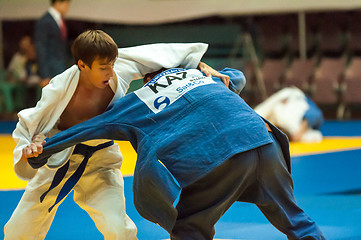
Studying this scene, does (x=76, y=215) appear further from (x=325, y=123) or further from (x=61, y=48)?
(x=325, y=123)

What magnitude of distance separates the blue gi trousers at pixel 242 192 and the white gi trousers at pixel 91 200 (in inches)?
18.4

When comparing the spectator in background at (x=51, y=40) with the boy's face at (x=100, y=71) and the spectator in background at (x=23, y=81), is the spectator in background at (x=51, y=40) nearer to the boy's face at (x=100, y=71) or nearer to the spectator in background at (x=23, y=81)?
the boy's face at (x=100, y=71)

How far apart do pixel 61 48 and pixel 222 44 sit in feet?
17.2

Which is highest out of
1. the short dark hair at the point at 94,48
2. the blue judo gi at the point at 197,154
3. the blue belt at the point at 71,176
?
the short dark hair at the point at 94,48

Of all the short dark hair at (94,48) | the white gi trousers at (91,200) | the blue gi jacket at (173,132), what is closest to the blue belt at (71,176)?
the white gi trousers at (91,200)

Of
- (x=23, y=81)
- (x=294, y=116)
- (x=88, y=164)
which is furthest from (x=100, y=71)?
(x=23, y=81)

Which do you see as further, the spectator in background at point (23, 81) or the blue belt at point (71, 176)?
the spectator in background at point (23, 81)

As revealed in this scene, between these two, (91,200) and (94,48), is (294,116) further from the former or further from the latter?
(94,48)

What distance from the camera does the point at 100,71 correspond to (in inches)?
89.9

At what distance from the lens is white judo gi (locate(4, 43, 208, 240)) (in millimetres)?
2375

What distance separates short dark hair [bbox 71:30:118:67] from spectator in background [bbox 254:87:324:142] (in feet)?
14.7

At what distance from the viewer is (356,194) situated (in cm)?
410

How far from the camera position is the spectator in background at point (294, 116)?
660cm

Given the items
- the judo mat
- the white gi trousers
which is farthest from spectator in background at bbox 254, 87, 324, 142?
the white gi trousers
